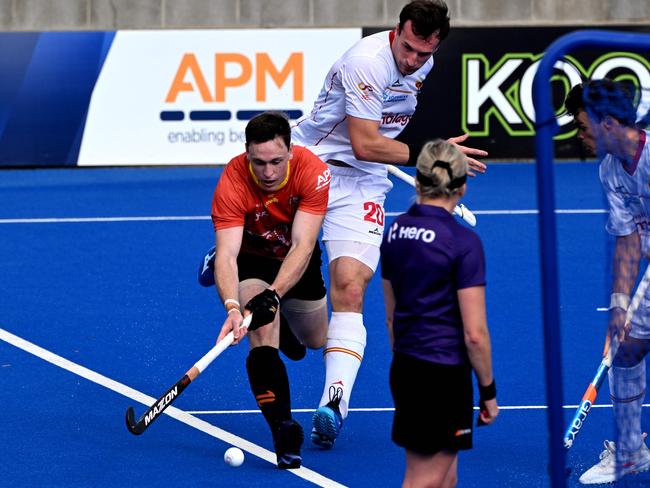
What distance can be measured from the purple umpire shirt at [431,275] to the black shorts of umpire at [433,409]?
5cm

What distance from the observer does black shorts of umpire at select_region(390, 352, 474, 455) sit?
4566mm

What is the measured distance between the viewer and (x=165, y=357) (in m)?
7.84

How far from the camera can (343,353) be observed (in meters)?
6.26

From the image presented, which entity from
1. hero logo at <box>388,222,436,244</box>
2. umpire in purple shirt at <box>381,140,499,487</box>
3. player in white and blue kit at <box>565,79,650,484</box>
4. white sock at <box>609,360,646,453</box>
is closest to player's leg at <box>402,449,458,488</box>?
umpire in purple shirt at <box>381,140,499,487</box>

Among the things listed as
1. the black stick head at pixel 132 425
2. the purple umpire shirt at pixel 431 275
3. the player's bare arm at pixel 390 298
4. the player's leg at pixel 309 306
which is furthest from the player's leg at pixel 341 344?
the purple umpire shirt at pixel 431 275

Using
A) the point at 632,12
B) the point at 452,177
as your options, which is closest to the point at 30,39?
the point at 632,12

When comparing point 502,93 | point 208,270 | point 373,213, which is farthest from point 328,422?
point 502,93

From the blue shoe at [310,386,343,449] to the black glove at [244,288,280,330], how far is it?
1.76 ft

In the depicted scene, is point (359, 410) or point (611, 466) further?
point (359, 410)

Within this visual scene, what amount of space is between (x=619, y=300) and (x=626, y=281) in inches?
3.8

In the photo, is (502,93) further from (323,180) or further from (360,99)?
(323,180)

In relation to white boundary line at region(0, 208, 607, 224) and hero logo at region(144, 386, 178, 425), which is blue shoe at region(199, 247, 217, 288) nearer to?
hero logo at region(144, 386, 178, 425)

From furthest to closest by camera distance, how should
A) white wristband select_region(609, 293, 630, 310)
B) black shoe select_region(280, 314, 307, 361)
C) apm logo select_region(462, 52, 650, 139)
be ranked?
1. apm logo select_region(462, 52, 650, 139)
2. black shoe select_region(280, 314, 307, 361)
3. white wristband select_region(609, 293, 630, 310)

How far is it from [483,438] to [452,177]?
2.18 meters
